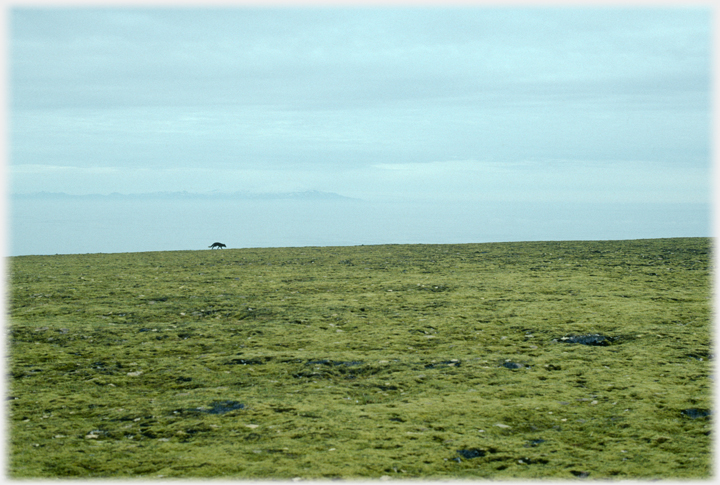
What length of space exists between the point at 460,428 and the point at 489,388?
4.49ft

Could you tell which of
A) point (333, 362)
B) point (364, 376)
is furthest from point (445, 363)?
point (333, 362)

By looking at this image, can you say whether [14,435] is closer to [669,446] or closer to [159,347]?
[159,347]

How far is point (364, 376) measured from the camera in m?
8.37

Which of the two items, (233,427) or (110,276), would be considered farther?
(110,276)

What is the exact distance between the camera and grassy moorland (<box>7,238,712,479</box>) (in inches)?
232

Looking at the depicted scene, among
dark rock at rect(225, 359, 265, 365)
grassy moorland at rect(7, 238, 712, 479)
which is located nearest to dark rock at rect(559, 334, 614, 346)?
grassy moorland at rect(7, 238, 712, 479)

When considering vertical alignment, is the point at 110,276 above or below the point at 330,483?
above

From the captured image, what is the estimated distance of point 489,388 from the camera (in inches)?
306

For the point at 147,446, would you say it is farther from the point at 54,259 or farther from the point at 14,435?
the point at 54,259

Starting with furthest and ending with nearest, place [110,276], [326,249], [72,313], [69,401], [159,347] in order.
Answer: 1. [326,249]
2. [110,276]
3. [72,313]
4. [159,347]
5. [69,401]

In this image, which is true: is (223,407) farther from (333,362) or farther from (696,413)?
(696,413)

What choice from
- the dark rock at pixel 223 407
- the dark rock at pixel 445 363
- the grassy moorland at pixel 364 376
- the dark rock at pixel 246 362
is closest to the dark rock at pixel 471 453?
the grassy moorland at pixel 364 376

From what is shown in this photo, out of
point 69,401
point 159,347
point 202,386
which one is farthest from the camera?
point 159,347

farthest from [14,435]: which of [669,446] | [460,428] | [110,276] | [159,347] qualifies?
[110,276]
